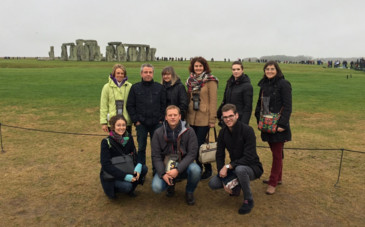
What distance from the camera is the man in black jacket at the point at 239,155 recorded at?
407 centimetres

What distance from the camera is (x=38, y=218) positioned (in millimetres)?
3879

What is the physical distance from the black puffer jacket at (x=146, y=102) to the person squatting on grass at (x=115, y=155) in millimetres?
685

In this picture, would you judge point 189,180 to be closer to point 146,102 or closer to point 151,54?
point 146,102

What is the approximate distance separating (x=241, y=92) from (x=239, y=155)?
3.47 feet

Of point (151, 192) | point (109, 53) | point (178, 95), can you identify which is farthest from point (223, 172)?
point (109, 53)

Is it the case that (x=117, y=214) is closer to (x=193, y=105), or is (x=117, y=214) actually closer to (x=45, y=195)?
(x=45, y=195)

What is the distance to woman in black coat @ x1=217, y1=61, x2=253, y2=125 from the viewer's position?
4660 mm

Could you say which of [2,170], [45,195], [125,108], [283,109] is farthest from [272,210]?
[2,170]

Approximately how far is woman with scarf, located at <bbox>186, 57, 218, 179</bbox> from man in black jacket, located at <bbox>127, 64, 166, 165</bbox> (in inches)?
20.5

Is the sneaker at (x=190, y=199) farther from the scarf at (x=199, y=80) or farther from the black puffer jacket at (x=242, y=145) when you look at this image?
the scarf at (x=199, y=80)

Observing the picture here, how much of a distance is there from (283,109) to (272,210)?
150cm

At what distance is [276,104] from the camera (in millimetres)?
4500

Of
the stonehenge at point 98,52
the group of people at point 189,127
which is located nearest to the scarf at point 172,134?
the group of people at point 189,127

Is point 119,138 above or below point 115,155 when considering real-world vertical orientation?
above
